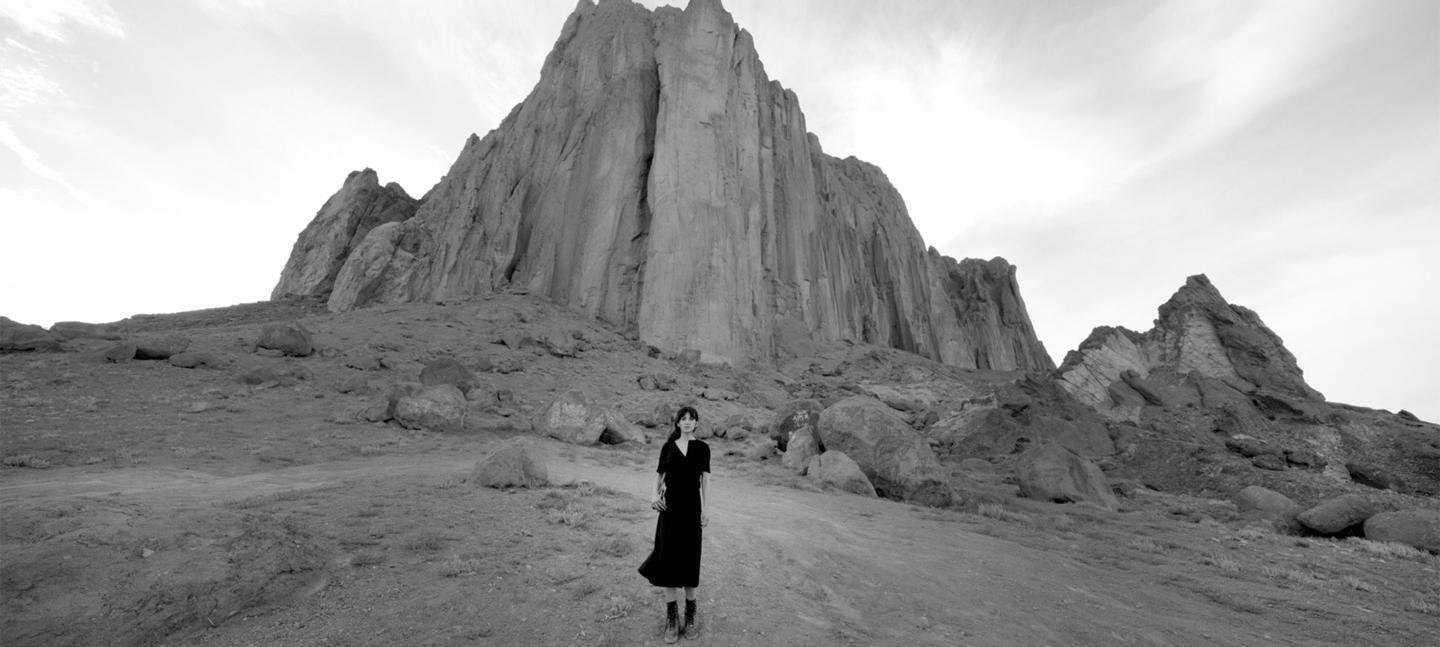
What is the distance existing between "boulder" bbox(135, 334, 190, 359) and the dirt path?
14857 millimetres

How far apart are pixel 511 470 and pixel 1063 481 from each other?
631 inches

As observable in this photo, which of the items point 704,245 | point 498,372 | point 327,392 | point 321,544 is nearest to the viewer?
point 321,544

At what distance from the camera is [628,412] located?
2783cm

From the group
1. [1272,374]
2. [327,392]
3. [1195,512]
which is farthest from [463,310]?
[1272,374]

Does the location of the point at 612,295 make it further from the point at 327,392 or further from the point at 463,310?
the point at 327,392

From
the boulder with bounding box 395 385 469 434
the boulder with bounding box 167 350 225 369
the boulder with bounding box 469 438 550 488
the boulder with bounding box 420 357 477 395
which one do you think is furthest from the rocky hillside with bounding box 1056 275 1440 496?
the boulder with bounding box 167 350 225 369

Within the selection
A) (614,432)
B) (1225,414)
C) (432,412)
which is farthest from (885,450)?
(1225,414)

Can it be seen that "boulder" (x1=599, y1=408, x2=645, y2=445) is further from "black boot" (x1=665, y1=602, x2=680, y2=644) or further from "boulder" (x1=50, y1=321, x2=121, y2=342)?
"boulder" (x1=50, y1=321, x2=121, y2=342)

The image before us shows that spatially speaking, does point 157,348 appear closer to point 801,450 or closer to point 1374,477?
point 801,450

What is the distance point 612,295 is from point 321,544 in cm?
3612

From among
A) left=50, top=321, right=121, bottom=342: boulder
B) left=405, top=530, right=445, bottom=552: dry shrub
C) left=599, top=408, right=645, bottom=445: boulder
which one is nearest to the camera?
left=405, top=530, right=445, bottom=552: dry shrub

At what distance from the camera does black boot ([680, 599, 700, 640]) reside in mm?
6152

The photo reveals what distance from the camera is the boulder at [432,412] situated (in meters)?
20.6

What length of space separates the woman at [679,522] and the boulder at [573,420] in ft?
50.3
